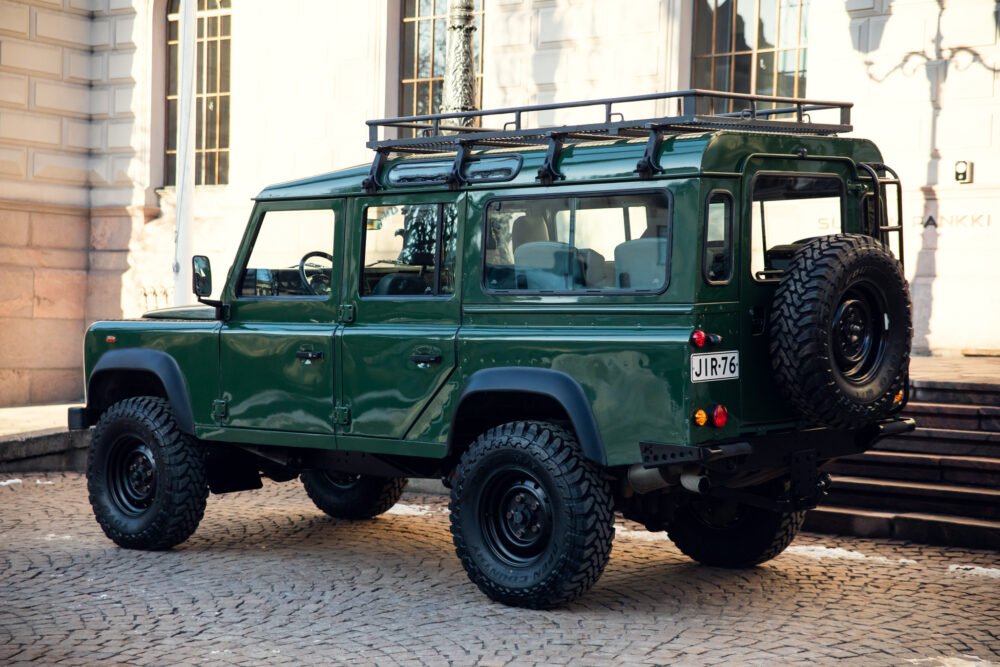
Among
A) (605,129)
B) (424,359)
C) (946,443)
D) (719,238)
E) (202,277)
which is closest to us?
(719,238)

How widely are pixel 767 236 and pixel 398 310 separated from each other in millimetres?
2069

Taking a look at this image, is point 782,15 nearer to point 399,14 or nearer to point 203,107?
point 399,14

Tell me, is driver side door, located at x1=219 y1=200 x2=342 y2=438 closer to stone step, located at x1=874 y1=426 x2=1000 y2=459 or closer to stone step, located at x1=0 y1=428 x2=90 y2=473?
stone step, located at x1=874 y1=426 x2=1000 y2=459

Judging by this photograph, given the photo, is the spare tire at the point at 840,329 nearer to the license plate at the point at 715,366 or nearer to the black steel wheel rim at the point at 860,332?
the black steel wheel rim at the point at 860,332

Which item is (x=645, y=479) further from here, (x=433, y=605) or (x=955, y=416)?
(x=955, y=416)

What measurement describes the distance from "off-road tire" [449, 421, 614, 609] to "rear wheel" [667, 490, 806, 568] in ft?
3.66

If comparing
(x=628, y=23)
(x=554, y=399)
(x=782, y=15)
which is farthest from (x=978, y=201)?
(x=554, y=399)

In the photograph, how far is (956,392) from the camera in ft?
31.4

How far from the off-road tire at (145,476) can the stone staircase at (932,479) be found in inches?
158

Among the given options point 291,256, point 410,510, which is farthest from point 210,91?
point 291,256

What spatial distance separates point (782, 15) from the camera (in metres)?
14.8

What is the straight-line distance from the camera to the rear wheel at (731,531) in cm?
776

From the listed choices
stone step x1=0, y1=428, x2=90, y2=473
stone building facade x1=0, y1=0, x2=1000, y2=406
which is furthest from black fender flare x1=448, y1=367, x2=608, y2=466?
stone building facade x1=0, y1=0, x2=1000, y2=406

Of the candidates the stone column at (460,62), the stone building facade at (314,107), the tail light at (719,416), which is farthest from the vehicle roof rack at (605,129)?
the stone building facade at (314,107)
